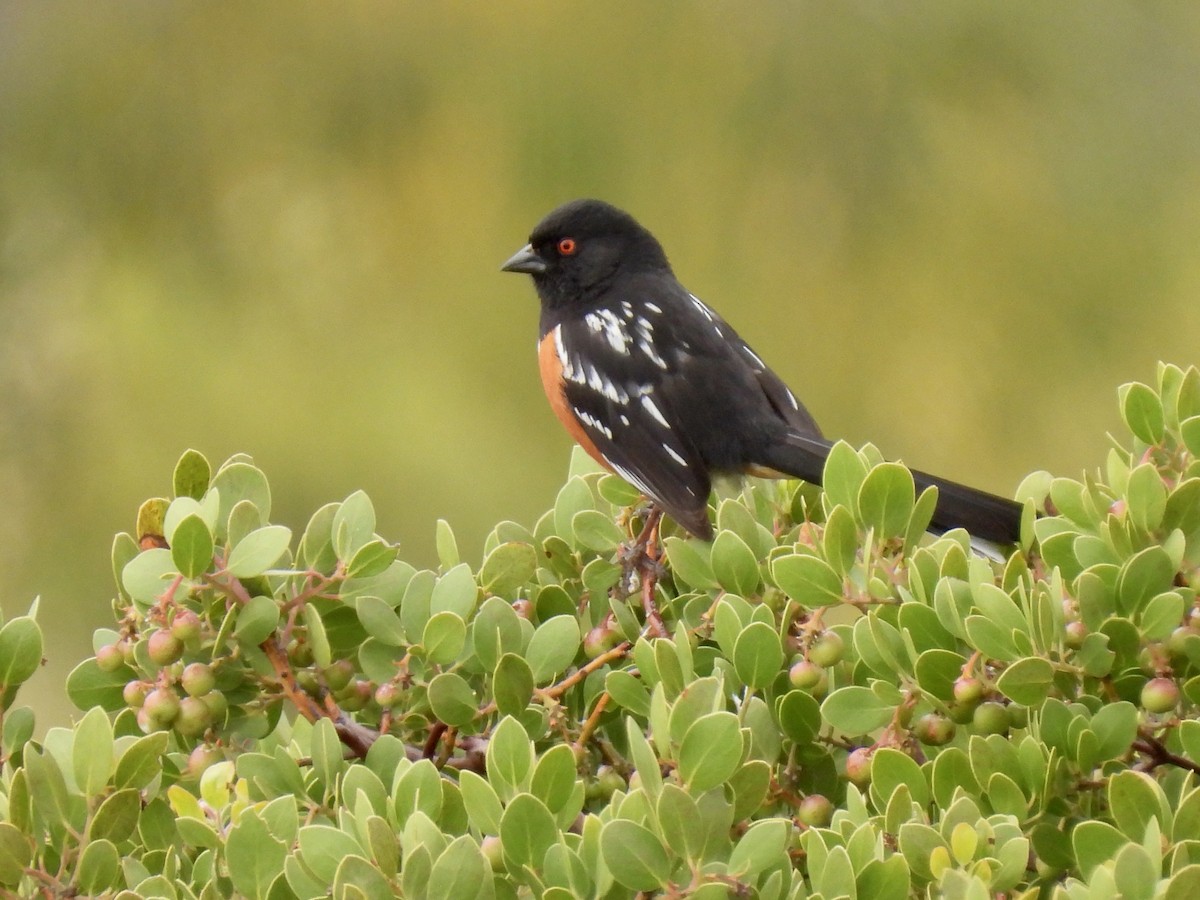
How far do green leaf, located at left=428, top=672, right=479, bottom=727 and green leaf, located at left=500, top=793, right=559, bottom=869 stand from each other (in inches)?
11.7

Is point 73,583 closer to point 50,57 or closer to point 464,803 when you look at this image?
point 50,57

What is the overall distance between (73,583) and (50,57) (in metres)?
2.21

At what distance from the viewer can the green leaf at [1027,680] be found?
1.20m

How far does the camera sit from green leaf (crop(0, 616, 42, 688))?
54.1 inches

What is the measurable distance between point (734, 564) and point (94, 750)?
0.69m

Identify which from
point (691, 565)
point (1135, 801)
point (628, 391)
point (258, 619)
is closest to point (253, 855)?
point (258, 619)

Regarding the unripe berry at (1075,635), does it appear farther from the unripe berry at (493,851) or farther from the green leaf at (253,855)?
the green leaf at (253,855)

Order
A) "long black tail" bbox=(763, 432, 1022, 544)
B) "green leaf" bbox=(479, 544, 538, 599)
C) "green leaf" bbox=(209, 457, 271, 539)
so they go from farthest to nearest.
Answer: "long black tail" bbox=(763, 432, 1022, 544)
"green leaf" bbox=(479, 544, 538, 599)
"green leaf" bbox=(209, 457, 271, 539)

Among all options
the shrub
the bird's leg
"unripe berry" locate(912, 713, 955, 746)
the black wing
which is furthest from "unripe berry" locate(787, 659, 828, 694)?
the black wing

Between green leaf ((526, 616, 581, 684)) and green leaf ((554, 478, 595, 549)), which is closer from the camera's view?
green leaf ((526, 616, 581, 684))

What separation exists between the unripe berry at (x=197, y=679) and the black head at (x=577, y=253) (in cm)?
225

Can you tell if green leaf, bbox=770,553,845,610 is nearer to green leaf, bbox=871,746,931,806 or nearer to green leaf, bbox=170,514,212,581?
green leaf, bbox=871,746,931,806

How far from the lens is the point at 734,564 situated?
60.3 inches

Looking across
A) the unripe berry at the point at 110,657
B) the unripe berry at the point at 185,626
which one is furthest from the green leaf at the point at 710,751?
the unripe berry at the point at 110,657
